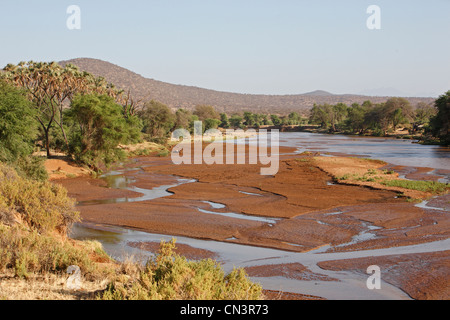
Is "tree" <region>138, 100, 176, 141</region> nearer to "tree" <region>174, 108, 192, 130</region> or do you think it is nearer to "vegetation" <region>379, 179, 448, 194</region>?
"tree" <region>174, 108, 192, 130</region>

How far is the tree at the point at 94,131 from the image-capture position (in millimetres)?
39188

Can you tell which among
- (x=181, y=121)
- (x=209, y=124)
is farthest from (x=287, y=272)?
(x=209, y=124)

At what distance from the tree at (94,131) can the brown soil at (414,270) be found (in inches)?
1170

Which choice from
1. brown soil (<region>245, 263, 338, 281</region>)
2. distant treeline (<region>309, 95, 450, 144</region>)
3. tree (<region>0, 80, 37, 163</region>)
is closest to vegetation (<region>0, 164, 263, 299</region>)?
brown soil (<region>245, 263, 338, 281</region>)

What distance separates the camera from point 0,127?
28391 mm

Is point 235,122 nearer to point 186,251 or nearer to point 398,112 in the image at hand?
point 398,112

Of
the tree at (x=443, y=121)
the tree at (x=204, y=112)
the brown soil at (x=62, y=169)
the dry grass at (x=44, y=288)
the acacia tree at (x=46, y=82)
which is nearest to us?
the dry grass at (x=44, y=288)

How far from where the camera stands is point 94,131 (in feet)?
131

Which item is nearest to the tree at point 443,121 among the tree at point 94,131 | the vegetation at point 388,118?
the vegetation at point 388,118

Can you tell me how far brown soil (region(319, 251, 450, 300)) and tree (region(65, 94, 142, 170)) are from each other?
97.5 ft

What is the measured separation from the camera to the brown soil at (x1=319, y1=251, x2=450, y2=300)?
463 inches

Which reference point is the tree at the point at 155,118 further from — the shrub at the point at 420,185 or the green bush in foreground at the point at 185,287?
the green bush in foreground at the point at 185,287

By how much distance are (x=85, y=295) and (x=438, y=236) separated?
14.3m
